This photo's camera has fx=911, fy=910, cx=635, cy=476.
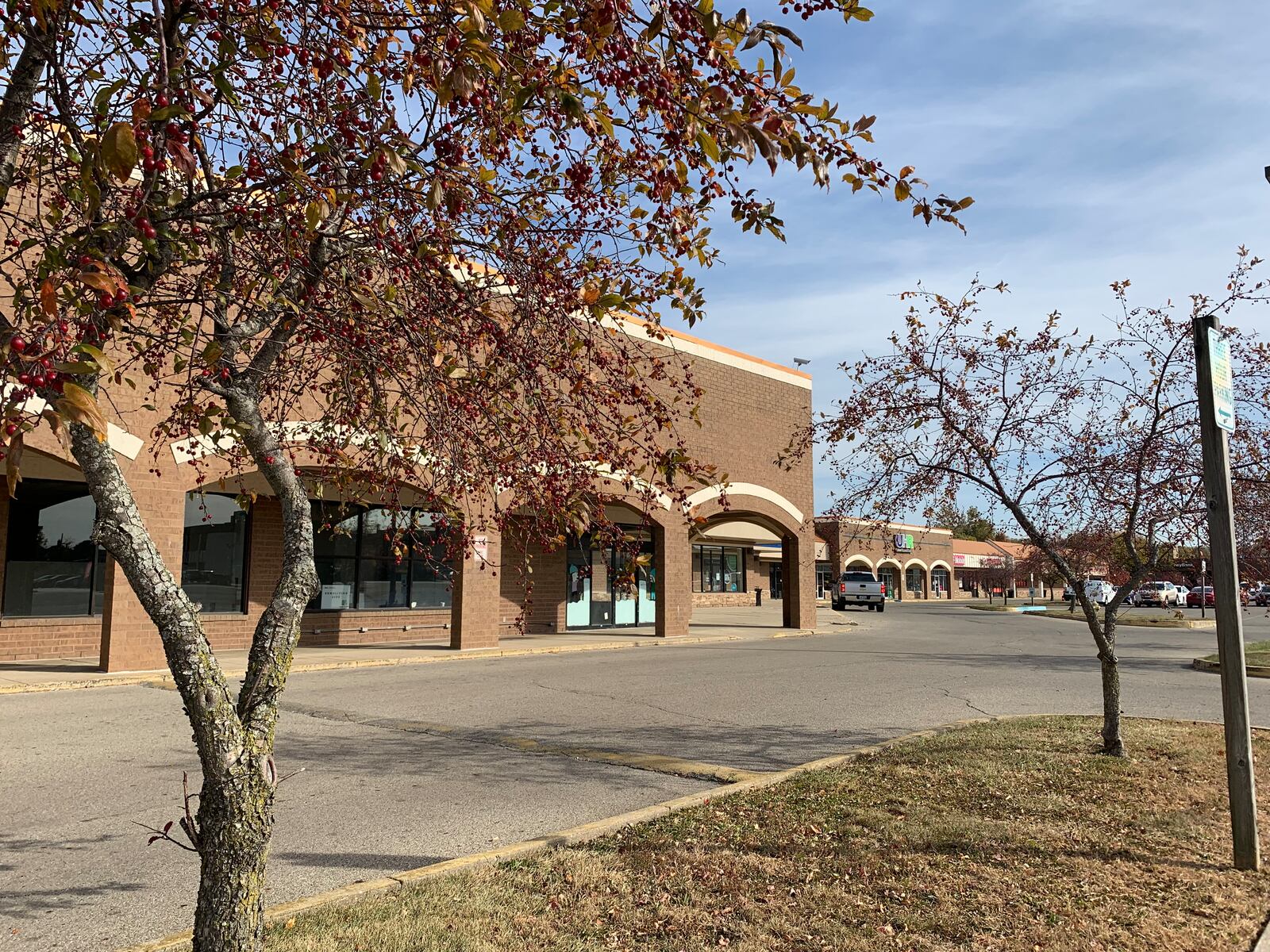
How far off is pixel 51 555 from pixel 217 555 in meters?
2.97

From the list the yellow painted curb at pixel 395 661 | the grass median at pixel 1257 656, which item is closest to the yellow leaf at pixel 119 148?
the yellow painted curb at pixel 395 661

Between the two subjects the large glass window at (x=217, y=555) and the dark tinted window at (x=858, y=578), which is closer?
the large glass window at (x=217, y=555)

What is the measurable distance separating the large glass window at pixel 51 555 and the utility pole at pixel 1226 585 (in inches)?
658

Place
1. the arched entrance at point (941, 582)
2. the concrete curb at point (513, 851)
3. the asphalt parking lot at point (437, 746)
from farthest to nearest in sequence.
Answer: the arched entrance at point (941, 582) < the asphalt parking lot at point (437, 746) < the concrete curb at point (513, 851)

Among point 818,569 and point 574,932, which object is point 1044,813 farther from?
point 818,569

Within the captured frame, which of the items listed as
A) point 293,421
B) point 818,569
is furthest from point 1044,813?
point 818,569

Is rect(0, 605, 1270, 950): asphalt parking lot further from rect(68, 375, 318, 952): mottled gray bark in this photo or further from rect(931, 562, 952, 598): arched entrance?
rect(931, 562, 952, 598): arched entrance

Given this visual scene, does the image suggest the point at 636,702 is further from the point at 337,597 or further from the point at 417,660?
the point at 337,597

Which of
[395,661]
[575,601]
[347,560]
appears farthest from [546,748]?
[575,601]

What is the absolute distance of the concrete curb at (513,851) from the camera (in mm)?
4184

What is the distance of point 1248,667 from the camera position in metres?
17.1

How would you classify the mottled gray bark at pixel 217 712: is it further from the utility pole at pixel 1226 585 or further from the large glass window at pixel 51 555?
the large glass window at pixel 51 555

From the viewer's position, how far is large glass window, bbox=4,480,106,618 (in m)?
16.0

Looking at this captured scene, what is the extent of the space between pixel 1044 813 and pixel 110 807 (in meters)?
6.43
